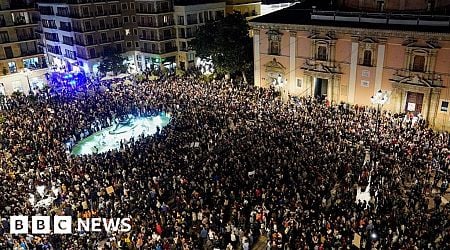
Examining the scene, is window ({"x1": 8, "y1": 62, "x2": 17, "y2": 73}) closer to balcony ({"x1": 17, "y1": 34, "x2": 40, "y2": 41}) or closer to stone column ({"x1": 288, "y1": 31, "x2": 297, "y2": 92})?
balcony ({"x1": 17, "y1": 34, "x2": 40, "y2": 41})

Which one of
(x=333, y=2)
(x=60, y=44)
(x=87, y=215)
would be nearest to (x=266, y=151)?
(x=87, y=215)

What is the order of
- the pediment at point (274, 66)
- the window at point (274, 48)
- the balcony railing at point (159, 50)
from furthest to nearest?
1. the balcony railing at point (159, 50)
2. the pediment at point (274, 66)
3. the window at point (274, 48)

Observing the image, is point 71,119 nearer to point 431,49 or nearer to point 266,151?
point 266,151

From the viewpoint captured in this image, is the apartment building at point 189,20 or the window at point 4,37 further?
the apartment building at point 189,20

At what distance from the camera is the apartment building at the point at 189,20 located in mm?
51781

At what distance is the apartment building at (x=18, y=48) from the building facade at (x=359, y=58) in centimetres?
3008

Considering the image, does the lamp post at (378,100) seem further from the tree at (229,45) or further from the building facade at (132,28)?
the building facade at (132,28)

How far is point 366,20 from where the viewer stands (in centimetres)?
3312

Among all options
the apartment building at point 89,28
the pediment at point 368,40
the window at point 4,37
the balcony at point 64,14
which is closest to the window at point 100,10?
the apartment building at point 89,28

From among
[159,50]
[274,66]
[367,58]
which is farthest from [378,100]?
[159,50]

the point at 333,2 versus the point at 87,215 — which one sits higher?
the point at 333,2

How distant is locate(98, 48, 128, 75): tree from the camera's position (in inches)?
2039

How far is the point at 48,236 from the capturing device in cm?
1811

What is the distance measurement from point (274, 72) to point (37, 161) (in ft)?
76.2
